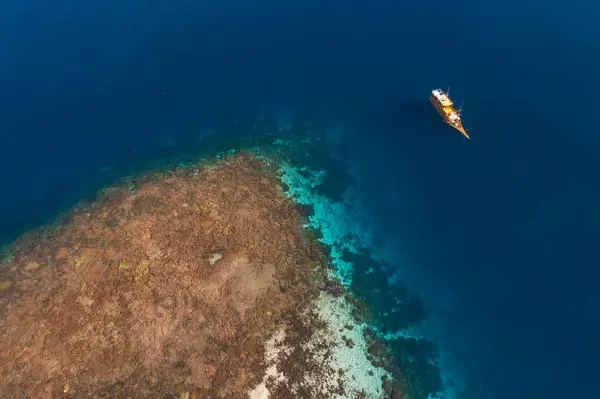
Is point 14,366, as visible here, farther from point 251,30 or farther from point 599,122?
point 599,122

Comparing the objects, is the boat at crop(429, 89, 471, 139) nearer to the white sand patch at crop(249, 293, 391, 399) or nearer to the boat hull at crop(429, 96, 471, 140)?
the boat hull at crop(429, 96, 471, 140)

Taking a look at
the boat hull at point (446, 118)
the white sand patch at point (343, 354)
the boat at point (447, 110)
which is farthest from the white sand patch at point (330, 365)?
the boat at point (447, 110)

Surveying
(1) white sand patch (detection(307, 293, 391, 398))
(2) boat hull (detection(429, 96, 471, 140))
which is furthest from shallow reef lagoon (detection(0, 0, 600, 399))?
(1) white sand patch (detection(307, 293, 391, 398))

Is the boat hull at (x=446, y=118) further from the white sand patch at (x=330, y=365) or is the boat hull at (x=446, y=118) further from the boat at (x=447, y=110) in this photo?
the white sand patch at (x=330, y=365)

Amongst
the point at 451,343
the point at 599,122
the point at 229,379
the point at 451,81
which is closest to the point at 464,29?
the point at 451,81

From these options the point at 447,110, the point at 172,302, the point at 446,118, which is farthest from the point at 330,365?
the point at 447,110
